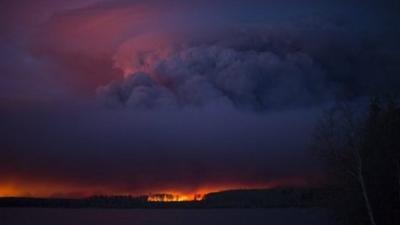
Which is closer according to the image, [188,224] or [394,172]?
[394,172]

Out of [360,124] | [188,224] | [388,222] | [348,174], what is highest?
[188,224]

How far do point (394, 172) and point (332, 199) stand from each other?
4.03 meters

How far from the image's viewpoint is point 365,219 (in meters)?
32.0

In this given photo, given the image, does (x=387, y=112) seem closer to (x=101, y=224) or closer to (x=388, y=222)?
(x=388, y=222)

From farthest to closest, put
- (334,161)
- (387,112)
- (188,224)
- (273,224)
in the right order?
1. (188,224)
2. (273,224)
3. (387,112)
4. (334,161)

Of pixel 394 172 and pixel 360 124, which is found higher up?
pixel 360 124

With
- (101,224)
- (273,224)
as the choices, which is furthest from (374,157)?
(101,224)

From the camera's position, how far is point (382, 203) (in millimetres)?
31328

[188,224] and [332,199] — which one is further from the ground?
[188,224]

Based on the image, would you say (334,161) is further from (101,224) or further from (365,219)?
(101,224)

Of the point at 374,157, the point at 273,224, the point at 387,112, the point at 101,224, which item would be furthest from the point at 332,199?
the point at 101,224

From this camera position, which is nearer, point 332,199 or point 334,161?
point 334,161

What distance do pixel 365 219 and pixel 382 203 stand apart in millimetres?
1494

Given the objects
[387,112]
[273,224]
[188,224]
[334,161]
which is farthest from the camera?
[188,224]
